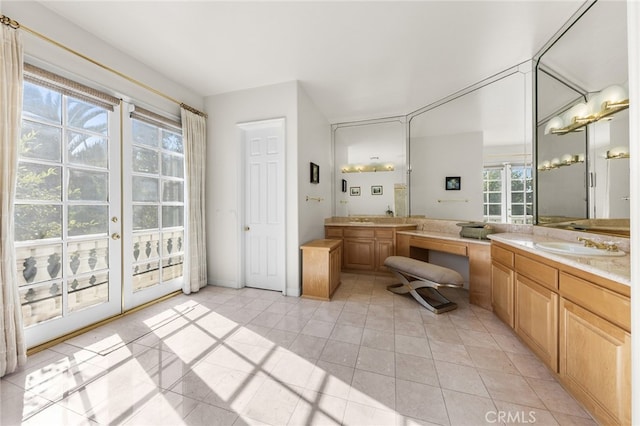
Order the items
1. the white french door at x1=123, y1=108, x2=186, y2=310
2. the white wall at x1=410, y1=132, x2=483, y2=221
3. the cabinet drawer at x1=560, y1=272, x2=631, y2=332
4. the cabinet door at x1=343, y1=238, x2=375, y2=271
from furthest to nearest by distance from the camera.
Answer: the cabinet door at x1=343, y1=238, x2=375, y2=271, the white wall at x1=410, y1=132, x2=483, y2=221, the white french door at x1=123, y1=108, x2=186, y2=310, the cabinet drawer at x1=560, y1=272, x2=631, y2=332

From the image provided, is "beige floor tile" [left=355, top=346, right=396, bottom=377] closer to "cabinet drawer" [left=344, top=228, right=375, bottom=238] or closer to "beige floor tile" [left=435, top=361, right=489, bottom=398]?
"beige floor tile" [left=435, top=361, right=489, bottom=398]

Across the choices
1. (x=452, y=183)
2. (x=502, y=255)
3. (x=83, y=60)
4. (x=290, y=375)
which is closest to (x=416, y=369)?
(x=290, y=375)

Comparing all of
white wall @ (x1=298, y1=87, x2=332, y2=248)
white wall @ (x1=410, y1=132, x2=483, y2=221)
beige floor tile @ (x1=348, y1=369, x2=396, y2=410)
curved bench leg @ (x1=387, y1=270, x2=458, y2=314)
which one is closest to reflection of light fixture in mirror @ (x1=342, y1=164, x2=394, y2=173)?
white wall @ (x1=298, y1=87, x2=332, y2=248)

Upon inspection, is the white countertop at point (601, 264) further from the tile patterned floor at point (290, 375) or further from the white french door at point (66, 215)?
the white french door at point (66, 215)

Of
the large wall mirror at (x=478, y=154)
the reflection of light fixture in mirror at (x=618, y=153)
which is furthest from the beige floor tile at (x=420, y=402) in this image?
the large wall mirror at (x=478, y=154)

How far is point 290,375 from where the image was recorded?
5.37 ft

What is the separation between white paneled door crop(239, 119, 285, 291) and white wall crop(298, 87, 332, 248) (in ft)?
0.88

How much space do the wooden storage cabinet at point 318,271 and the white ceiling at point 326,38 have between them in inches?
89.0

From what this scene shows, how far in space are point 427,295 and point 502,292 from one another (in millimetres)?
918

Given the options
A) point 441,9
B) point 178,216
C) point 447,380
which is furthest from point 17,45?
point 447,380

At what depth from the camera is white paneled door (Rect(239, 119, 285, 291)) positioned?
3.23 m

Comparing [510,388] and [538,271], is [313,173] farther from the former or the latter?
[510,388]

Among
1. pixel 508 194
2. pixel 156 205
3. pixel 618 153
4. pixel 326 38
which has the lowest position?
pixel 156 205

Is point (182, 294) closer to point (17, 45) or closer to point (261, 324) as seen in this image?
point (261, 324)
